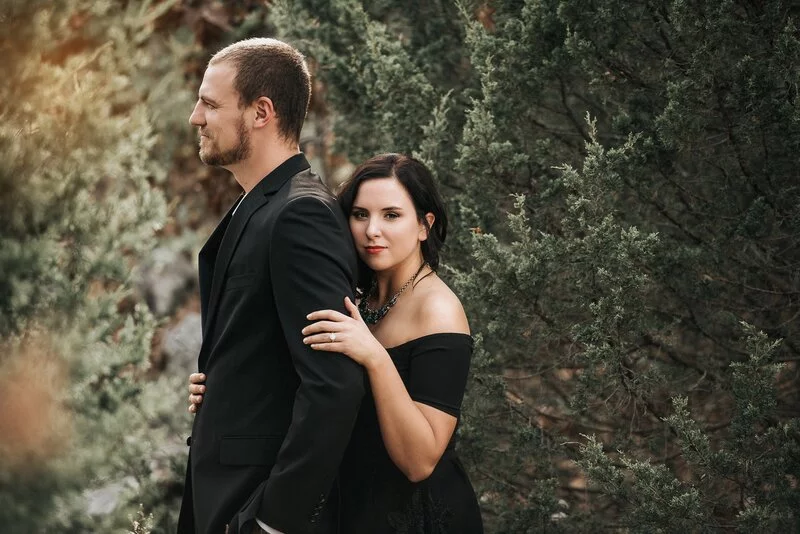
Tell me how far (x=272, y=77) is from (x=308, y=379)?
3.13 feet

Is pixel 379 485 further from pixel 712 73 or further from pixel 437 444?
pixel 712 73

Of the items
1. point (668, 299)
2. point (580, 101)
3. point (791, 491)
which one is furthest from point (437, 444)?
point (580, 101)

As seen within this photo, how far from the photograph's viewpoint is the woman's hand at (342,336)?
2230 mm

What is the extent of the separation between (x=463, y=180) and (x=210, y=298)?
2.30 m

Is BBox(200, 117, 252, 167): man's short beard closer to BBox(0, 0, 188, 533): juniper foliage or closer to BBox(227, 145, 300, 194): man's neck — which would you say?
BBox(227, 145, 300, 194): man's neck

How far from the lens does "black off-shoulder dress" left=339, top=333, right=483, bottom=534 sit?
8.61 ft

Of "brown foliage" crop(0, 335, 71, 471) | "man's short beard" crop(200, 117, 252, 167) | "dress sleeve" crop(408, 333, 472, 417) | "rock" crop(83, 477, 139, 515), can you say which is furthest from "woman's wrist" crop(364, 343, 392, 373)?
"rock" crop(83, 477, 139, 515)

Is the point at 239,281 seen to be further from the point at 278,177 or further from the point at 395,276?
the point at 395,276

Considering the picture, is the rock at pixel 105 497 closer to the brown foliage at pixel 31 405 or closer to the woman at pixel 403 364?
the brown foliage at pixel 31 405

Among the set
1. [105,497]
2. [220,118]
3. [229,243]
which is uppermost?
[220,118]

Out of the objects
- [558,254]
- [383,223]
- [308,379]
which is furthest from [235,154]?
[558,254]

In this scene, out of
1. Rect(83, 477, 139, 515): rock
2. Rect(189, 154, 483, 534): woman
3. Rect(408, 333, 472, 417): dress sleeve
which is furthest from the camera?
Rect(83, 477, 139, 515): rock

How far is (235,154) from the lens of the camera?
259cm

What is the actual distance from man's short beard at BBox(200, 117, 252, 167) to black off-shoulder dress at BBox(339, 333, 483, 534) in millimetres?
766
